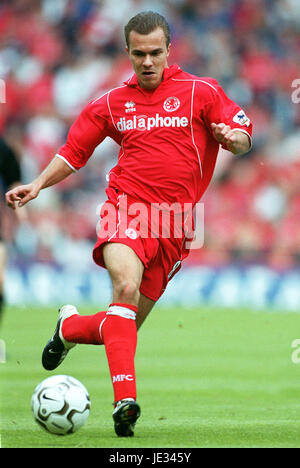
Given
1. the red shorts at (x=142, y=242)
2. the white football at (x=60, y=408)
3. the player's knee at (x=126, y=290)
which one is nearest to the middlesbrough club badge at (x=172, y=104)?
the red shorts at (x=142, y=242)

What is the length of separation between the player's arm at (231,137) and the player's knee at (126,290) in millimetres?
983

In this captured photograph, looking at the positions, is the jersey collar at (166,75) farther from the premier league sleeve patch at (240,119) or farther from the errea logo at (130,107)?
the premier league sleeve patch at (240,119)

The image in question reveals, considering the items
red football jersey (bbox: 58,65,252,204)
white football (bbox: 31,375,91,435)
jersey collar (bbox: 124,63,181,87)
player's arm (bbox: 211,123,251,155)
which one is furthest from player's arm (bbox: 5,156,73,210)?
white football (bbox: 31,375,91,435)

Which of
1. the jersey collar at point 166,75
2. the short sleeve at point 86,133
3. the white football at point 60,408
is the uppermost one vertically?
the jersey collar at point 166,75

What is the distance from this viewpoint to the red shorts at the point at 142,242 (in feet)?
17.6

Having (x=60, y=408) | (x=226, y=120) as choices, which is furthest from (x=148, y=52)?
(x=60, y=408)

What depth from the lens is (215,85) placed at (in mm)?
5660

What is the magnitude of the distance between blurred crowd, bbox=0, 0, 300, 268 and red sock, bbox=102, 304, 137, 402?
35.9 feet

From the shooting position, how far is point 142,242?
17.7 feet

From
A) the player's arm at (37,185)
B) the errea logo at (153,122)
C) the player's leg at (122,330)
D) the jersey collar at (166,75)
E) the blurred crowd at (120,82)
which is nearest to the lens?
the player's leg at (122,330)

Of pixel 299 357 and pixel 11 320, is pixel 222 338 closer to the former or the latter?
pixel 299 357

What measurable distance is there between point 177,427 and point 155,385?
2300mm
